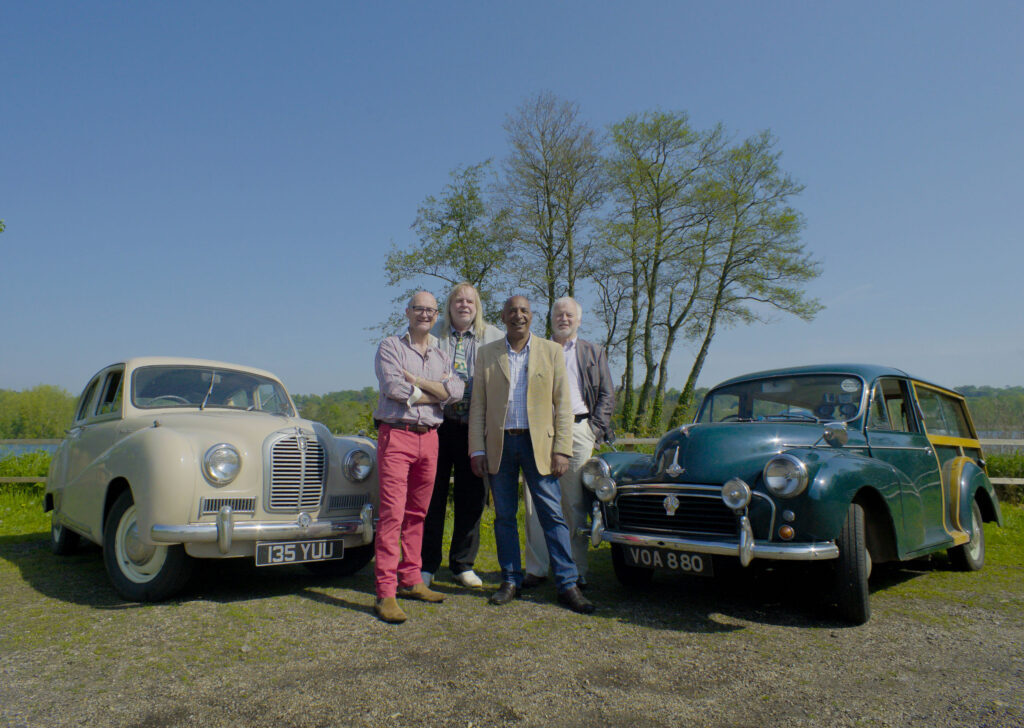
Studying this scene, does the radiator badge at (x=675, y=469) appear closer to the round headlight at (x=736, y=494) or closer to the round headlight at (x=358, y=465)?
the round headlight at (x=736, y=494)

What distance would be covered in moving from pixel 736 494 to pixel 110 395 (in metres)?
5.24

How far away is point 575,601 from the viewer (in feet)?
14.2

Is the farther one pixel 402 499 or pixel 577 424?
pixel 577 424

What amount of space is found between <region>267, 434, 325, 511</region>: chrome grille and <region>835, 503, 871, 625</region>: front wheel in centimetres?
341

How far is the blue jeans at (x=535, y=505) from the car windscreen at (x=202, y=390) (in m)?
2.56

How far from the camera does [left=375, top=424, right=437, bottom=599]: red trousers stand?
4.27 meters

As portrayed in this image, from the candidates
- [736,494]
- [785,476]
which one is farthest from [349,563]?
[785,476]

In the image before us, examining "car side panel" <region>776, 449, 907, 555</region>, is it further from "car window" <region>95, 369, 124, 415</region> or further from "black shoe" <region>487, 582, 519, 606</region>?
"car window" <region>95, 369, 124, 415</region>

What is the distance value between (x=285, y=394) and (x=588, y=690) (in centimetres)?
432

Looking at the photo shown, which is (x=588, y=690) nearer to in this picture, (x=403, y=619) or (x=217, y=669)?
(x=403, y=619)

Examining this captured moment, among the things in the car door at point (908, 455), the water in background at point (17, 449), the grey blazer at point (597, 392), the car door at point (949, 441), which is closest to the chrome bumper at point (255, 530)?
the grey blazer at point (597, 392)

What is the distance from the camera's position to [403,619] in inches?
159

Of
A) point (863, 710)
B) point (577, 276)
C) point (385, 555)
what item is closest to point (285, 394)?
point (385, 555)

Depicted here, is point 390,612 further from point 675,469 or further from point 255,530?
point 675,469
